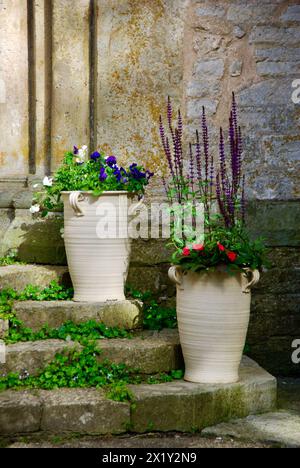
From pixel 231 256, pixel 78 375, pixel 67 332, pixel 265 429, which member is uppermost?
pixel 231 256

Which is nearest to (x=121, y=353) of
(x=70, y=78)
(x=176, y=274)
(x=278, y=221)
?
(x=176, y=274)

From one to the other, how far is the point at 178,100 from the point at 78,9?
921 mm

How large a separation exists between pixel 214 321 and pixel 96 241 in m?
0.90

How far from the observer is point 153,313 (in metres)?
5.04

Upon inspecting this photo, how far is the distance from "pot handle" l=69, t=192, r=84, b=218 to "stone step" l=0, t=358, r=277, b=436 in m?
1.09

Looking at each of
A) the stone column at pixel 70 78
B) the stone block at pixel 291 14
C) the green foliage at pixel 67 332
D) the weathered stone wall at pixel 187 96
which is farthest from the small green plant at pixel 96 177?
the stone block at pixel 291 14

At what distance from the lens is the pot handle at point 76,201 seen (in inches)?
187

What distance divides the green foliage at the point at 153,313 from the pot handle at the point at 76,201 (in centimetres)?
69

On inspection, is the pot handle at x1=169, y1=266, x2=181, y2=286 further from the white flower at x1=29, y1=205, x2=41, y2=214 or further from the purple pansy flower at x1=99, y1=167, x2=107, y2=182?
the white flower at x1=29, y1=205, x2=41, y2=214

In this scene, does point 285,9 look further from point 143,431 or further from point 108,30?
point 143,431

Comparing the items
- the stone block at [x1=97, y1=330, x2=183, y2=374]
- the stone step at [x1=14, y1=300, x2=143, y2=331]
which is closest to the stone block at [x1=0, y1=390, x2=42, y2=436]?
the stone block at [x1=97, y1=330, x2=183, y2=374]

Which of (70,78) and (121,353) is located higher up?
(70,78)

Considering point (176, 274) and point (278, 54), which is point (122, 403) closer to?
point (176, 274)

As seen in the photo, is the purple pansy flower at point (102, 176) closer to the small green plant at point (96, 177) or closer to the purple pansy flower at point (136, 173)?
the small green plant at point (96, 177)
